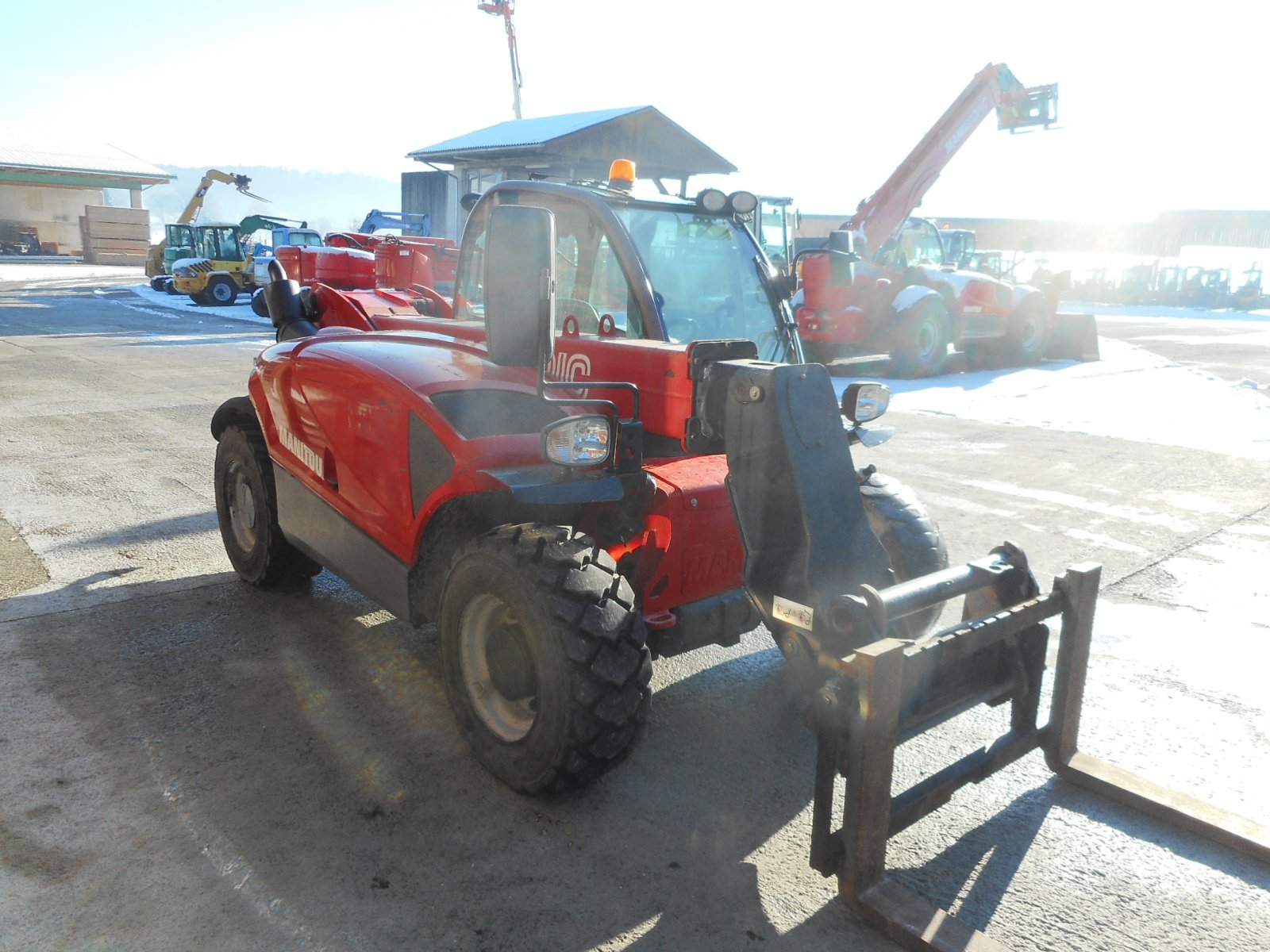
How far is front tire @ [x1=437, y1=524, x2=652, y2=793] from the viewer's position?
2527 mm

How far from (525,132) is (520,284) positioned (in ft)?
75.1

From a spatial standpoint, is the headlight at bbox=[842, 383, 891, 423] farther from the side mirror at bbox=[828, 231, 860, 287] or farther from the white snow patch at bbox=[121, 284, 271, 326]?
the white snow patch at bbox=[121, 284, 271, 326]

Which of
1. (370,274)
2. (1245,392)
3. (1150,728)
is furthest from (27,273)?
(1150,728)

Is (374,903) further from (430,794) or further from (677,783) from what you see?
(677,783)

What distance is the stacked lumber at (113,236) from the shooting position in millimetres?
42031

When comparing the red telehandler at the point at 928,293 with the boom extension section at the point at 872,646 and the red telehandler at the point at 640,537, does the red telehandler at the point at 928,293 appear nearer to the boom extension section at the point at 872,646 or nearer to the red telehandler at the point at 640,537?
the red telehandler at the point at 640,537

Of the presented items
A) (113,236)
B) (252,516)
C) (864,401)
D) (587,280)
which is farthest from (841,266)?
(113,236)

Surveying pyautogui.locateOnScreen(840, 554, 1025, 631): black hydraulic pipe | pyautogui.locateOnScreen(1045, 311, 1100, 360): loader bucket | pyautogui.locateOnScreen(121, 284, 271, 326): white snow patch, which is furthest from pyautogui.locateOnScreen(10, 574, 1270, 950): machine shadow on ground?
pyautogui.locateOnScreen(121, 284, 271, 326): white snow patch

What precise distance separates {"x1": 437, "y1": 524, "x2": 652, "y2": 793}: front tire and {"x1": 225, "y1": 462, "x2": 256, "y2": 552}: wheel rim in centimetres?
207

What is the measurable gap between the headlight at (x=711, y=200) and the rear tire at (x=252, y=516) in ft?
7.48

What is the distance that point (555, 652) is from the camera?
2533 millimetres

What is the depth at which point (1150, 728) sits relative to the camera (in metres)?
3.38

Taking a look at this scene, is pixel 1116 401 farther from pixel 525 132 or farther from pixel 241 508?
pixel 525 132

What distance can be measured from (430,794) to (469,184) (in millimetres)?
25375
